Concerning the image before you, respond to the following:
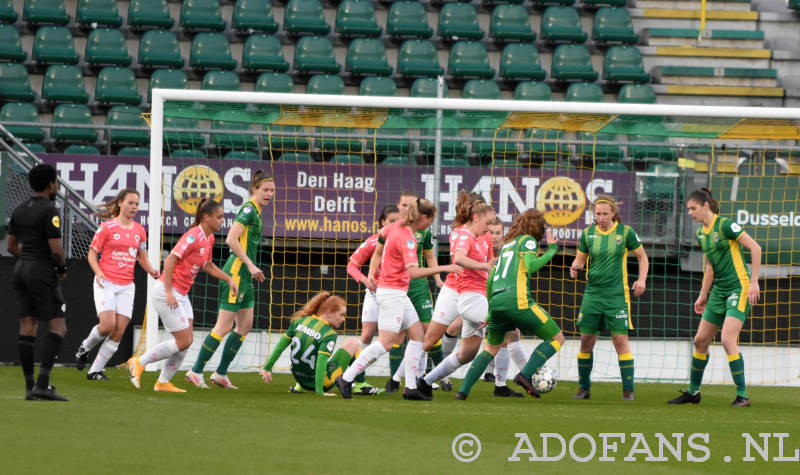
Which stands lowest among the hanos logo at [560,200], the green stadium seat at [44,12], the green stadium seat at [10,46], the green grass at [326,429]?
the green grass at [326,429]

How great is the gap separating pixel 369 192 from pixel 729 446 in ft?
25.2

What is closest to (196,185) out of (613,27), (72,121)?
(72,121)

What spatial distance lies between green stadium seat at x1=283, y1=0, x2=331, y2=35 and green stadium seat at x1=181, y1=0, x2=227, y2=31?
1.10 meters

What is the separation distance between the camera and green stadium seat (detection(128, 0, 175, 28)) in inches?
716

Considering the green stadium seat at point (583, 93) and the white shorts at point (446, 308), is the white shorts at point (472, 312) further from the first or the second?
the green stadium seat at point (583, 93)

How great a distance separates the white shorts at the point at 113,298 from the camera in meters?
11.2

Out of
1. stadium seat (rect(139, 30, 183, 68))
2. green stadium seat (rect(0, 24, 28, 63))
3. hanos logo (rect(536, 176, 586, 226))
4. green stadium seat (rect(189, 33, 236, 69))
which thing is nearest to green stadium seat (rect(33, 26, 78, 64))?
green stadium seat (rect(0, 24, 28, 63))

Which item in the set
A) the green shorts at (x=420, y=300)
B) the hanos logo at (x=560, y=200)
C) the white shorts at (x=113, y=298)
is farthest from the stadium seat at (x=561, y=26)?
the white shorts at (x=113, y=298)

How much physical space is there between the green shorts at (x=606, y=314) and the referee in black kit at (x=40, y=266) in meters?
4.71

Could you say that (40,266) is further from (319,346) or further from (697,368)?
(697,368)

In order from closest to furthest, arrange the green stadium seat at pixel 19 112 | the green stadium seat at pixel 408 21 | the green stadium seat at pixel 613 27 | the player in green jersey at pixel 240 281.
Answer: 1. the player in green jersey at pixel 240 281
2. the green stadium seat at pixel 19 112
3. the green stadium seat at pixel 408 21
4. the green stadium seat at pixel 613 27

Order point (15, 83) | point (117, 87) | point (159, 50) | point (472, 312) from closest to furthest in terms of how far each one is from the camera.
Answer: point (472, 312), point (15, 83), point (117, 87), point (159, 50)

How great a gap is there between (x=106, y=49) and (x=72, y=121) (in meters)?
1.81

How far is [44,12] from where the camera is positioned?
18000 mm
